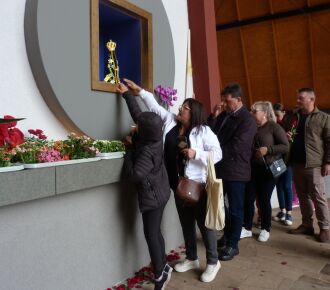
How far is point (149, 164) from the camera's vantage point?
2.26m

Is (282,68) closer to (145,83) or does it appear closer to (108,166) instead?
(145,83)

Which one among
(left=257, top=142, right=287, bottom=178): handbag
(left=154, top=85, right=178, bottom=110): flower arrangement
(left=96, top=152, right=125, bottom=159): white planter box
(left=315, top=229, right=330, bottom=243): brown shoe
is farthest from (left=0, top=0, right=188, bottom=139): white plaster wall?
(left=315, top=229, right=330, bottom=243): brown shoe

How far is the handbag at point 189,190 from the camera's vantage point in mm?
2498

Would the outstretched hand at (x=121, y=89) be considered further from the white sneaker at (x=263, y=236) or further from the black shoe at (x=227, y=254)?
the white sneaker at (x=263, y=236)

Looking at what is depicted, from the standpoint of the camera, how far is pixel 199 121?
2.59 meters

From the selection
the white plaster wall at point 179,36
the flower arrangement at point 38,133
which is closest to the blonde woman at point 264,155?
the white plaster wall at point 179,36

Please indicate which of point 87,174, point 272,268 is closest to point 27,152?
point 87,174

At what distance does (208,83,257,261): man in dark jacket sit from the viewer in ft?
9.78

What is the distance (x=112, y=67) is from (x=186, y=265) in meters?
1.75

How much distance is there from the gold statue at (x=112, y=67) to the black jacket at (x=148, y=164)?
0.64 meters

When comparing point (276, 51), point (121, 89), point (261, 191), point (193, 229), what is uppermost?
point (276, 51)

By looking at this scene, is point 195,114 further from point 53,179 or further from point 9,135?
point 9,135

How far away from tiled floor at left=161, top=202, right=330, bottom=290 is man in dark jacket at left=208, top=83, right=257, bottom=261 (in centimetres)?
23

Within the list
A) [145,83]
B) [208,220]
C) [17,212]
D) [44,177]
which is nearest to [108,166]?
[44,177]
